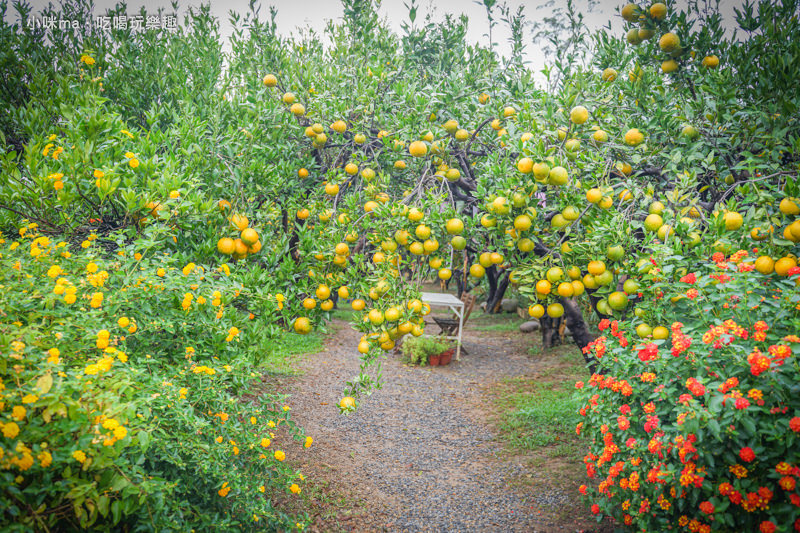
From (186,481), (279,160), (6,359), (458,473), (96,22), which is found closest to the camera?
(6,359)

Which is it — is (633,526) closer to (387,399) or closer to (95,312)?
(95,312)

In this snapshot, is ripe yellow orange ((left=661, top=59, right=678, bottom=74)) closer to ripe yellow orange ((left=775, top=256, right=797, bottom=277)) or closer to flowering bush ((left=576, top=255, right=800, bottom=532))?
flowering bush ((left=576, top=255, right=800, bottom=532))

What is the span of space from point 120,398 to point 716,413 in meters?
2.22

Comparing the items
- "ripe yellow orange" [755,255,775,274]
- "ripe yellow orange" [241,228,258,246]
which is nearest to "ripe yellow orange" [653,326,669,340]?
"ripe yellow orange" [755,255,775,274]

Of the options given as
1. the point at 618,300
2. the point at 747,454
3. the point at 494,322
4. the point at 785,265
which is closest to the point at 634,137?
the point at 618,300

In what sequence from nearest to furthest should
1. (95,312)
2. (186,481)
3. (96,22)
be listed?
1. (95,312)
2. (186,481)
3. (96,22)

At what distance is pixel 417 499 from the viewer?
154 inches

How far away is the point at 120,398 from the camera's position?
5.28ft

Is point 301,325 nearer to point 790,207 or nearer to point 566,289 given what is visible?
point 566,289

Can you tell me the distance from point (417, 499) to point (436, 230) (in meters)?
2.47

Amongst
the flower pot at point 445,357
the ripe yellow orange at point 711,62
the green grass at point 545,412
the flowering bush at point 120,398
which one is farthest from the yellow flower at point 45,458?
the flower pot at point 445,357

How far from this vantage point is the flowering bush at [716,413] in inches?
70.9

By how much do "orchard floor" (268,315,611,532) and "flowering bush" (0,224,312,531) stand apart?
1.32 m

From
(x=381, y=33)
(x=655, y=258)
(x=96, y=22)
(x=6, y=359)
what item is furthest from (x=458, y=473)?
(x=96, y=22)
